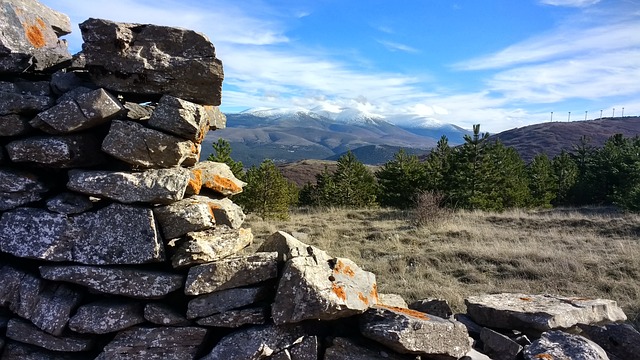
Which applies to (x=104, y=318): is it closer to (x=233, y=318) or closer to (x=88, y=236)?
(x=88, y=236)

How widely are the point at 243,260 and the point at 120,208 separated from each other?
1.84 meters

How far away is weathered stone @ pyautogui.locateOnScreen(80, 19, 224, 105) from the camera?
6.10 meters

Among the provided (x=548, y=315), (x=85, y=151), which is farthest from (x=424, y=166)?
(x=85, y=151)

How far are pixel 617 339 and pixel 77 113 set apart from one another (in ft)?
28.2

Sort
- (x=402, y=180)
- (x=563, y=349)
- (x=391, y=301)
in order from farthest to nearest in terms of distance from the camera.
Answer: (x=402, y=180) → (x=391, y=301) → (x=563, y=349)

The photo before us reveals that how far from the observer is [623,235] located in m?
18.3

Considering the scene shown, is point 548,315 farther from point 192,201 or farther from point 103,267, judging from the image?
point 103,267

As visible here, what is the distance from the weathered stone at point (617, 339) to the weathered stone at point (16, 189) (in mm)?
8685

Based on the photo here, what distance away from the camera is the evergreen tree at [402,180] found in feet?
112

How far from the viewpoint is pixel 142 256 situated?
5.88m

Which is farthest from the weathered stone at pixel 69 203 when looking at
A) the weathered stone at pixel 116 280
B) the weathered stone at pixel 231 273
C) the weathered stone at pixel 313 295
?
the weathered stone at pixel 313 295

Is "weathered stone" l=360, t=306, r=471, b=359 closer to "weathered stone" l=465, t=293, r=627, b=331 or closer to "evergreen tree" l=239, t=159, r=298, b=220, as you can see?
"weathered stone" l=465, t=293, r=627, b=331

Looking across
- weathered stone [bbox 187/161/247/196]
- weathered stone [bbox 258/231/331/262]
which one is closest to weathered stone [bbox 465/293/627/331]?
weathered stone [bbox 258/231/331/262]

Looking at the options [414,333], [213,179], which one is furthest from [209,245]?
[414,333]
